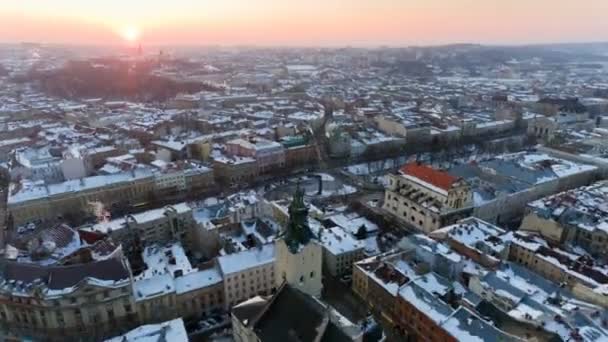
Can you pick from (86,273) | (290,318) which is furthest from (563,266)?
(86,273)

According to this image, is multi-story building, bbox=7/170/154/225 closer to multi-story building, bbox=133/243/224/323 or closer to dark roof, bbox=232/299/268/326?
multi-story building, bbox=133/243/224/323

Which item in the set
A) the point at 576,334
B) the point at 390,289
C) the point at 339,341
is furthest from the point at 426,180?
the point at 339,341

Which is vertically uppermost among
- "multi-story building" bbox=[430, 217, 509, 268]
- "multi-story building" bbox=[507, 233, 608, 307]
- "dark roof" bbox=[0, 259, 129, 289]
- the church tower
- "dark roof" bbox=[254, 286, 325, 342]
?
the church tower

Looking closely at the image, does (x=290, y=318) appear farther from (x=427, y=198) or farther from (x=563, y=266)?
(x=427, y=198)

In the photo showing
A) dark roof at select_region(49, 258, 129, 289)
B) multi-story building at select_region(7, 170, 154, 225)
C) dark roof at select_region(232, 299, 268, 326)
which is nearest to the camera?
dark roof at select_region(232, 299, 268, 326)

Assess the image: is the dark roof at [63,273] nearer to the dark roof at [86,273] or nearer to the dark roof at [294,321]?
the dark roof at [86,273]

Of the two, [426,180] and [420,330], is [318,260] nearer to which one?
[420,330]

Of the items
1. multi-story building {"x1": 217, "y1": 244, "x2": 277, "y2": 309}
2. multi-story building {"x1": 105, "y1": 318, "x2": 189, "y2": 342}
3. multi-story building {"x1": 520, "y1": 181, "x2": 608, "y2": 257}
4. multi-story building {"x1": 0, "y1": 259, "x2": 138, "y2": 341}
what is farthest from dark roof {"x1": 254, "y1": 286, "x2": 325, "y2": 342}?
multi-story building {"x1": 520, "y1": 181, "x2": 608, "y2": 257}
